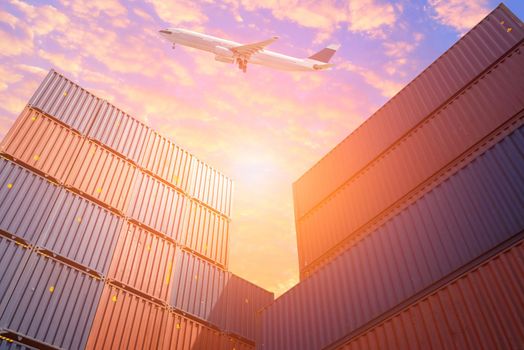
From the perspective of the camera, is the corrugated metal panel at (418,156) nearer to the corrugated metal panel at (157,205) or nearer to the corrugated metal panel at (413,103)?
the corrugated metal panel at (413,103)

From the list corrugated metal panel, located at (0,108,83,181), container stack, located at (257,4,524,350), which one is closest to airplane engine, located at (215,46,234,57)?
container stack, located at (257,4,524,350)

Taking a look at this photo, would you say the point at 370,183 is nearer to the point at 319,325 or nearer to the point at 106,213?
the point at 319,325

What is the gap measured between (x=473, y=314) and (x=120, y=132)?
61.6ft

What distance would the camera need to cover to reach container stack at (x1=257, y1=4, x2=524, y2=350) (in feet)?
30.8

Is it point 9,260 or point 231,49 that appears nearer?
point 9,260

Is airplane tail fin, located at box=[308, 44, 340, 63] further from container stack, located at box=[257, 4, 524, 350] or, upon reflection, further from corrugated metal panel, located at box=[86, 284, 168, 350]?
corrugated metal panel, located at box=[86, 284, 168, 350]

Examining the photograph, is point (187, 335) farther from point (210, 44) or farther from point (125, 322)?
point (210, 44)

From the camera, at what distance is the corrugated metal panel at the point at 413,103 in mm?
16750

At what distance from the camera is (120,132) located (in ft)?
73.5

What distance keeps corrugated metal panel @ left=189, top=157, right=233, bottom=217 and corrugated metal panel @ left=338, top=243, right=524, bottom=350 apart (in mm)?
15654

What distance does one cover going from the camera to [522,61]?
15062 mm

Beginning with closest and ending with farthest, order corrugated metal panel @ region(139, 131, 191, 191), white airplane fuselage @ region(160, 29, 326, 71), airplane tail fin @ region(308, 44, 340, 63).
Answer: corrugated metal panel @ region(139, 131, 191, 191) < white airplane fuselage @ region(160, 29, 326, 71) < airplane tail fin @ region(308, 44, 340, 63)

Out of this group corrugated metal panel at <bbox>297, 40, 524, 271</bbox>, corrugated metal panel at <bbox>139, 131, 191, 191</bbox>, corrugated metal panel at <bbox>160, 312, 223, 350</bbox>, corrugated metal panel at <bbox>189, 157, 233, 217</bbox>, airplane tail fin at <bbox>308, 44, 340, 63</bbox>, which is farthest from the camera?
airplane tail fin at <bbox>308, 44, 340, 63</bbox>

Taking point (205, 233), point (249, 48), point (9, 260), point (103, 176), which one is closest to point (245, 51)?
point (249, 48)
